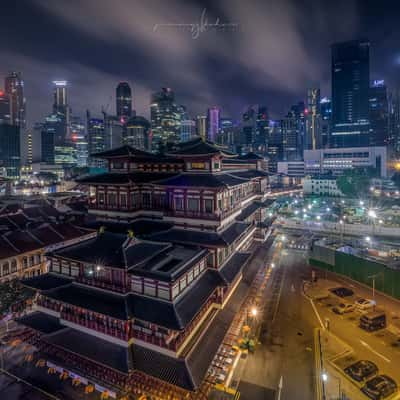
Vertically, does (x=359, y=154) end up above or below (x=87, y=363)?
above

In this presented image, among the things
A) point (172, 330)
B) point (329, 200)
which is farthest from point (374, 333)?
point (329, 200)

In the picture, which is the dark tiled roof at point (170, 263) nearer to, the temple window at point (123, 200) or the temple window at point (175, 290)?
the temple window at point (175, 290)

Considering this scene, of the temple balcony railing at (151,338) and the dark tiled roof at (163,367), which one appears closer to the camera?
the dark tiled roof at (163,367)

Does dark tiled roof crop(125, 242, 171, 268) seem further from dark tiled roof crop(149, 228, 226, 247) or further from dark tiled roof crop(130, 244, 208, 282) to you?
dark tiled roof crop(149, 228, 226, 247)

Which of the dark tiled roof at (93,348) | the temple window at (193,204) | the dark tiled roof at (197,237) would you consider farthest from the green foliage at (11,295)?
the temple window at (193,204)

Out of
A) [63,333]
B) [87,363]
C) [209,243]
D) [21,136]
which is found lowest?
[87,363]

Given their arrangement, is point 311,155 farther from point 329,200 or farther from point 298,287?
point 298,287

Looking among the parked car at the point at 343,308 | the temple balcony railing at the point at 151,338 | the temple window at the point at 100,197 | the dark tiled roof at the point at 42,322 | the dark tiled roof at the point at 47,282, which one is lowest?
the parked car at the point at 343,308
